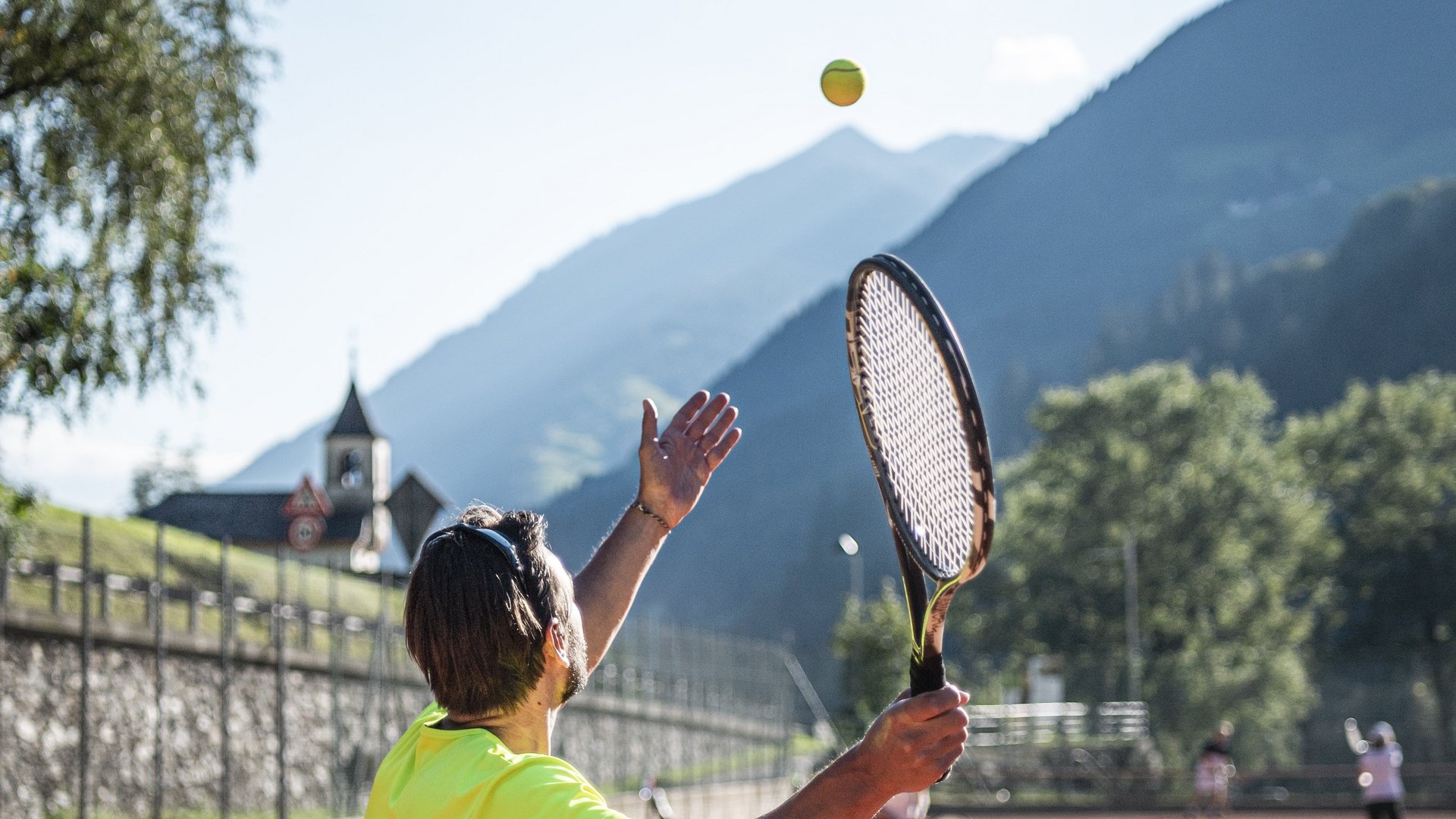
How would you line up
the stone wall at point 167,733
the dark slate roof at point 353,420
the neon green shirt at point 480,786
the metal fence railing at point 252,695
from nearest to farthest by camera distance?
the neon green shirt at point 480,786 → the metal fence railing at point 252,695 → the stone wall at point 167,733 → the dark slate roof at point 353,420

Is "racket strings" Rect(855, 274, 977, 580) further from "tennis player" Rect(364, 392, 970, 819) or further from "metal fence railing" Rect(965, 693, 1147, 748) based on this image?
"metal fence railing" Rect(965, 693, 1147, 748)

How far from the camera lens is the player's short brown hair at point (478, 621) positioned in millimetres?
2477

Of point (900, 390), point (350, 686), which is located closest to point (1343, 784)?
point (350, 686)

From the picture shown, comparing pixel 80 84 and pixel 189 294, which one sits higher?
pixel 80 84

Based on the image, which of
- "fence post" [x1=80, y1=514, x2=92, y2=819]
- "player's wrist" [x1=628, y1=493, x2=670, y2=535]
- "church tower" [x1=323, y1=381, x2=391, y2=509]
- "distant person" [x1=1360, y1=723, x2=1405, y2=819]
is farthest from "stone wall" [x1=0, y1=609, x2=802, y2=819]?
"church tower" [x1=323, y1=381, x2=391, y2=509]

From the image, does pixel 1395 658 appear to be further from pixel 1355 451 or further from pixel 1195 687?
pixel 1355 451

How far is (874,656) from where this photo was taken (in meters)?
46.3

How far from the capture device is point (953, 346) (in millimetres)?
2504

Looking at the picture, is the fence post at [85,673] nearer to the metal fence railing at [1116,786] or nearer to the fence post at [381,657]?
the fence post at [381,657]

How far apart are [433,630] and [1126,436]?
59.7 m

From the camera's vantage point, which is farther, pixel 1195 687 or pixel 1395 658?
pixel 1195 687

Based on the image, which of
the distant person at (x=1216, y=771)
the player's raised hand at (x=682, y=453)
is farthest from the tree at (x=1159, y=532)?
the player's raised hand at (x=682, y=453)

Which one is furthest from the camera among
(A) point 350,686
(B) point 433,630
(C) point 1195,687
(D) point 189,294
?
(C) point 1195,687

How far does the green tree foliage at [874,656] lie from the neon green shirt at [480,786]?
41.7 meters
